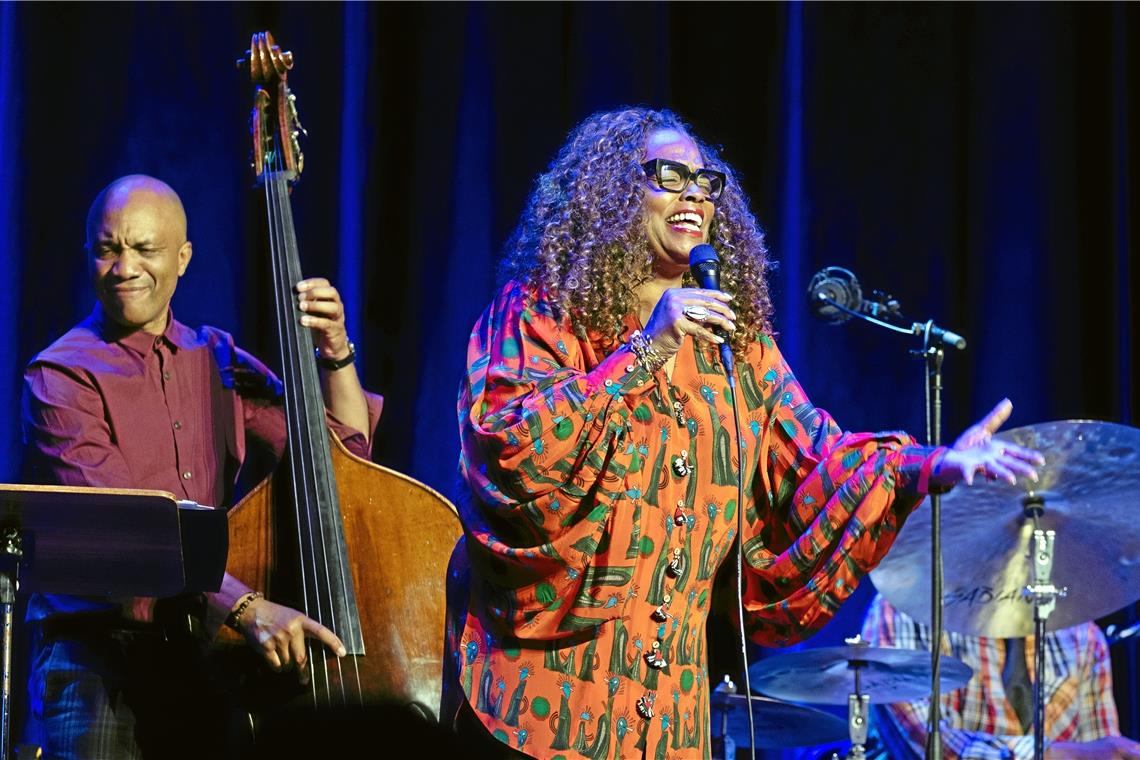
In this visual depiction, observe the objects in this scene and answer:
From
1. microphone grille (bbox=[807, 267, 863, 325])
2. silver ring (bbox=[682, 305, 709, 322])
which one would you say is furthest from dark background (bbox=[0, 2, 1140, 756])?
silver ring (bbox=[682, 305, 709, 322])

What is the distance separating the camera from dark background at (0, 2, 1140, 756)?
150 inches

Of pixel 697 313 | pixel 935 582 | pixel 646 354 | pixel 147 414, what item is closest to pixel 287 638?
pixel 147 414

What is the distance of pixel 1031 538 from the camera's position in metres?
3.48

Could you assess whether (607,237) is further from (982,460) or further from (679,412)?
(982,460)

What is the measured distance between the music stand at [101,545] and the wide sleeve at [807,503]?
0.91 m

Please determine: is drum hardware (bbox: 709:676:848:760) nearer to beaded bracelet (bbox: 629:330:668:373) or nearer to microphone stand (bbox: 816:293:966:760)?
microphone stand (bbox: 816:293:966:760)

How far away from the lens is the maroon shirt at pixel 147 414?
2863 mm

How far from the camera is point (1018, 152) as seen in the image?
455 cm

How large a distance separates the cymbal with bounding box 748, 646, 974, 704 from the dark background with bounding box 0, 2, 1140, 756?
0.25 metres

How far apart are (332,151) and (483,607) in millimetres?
1924

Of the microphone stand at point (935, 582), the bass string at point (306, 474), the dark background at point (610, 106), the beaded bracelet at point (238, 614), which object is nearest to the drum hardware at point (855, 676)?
the dark background at point (610, 106)

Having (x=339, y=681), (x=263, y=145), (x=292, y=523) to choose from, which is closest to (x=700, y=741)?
(x=339, y=681)

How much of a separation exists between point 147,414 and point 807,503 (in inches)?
52.0

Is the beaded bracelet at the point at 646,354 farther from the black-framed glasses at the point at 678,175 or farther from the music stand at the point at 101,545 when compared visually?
the music stand at the point at 101,545
